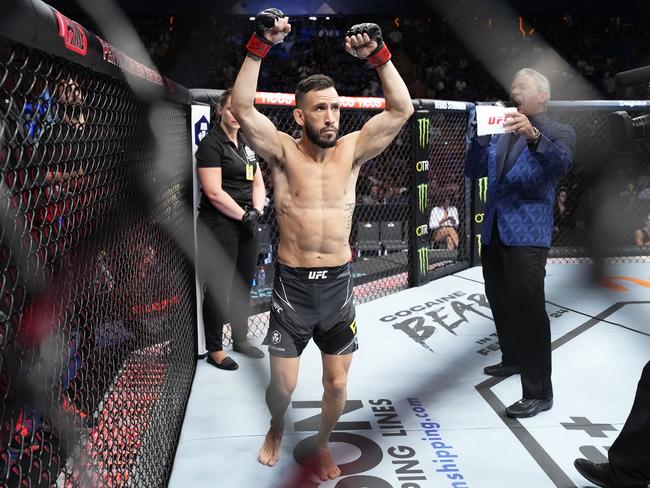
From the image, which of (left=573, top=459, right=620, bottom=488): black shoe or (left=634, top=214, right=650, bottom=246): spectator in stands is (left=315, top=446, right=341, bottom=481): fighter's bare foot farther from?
(left=634, top=214, right=650, bottom=246): spectator in stands

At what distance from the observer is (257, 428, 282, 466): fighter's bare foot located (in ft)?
7.43

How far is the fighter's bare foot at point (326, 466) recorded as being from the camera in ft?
7.12

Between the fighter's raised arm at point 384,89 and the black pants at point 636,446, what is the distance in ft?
3.71

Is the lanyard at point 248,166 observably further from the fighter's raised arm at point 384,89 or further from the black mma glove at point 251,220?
the fighter's raised arm at point 384,89

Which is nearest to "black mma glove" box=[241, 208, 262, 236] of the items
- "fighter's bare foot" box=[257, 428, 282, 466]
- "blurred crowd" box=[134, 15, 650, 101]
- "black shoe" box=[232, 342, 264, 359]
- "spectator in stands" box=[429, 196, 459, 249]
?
"black shoe" box=[232, 342, 264, 359]

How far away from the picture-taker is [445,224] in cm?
591

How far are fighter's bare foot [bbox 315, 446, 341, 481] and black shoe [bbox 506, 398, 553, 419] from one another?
0.85 metres

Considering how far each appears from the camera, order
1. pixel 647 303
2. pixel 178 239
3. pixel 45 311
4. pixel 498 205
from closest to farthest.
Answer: pixel 45 311 → pixel 498 205 → pixel 178 239 → pixel 647 303

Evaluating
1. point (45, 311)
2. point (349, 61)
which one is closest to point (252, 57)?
point (45, 311)

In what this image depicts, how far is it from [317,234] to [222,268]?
1189 mm

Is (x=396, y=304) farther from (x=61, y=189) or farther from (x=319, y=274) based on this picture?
(x=61, y=189)

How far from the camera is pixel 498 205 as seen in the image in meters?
2.64

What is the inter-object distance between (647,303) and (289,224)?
331 centimetres

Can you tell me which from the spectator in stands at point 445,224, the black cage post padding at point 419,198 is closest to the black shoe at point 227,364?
the black cage post padding at point 419,198
